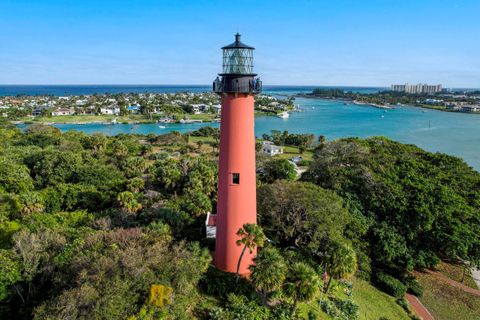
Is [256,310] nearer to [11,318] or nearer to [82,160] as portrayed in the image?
[11,318]

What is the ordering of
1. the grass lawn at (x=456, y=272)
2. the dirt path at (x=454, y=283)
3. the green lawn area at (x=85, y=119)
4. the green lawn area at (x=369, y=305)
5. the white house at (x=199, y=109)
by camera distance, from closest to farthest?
the green lawn area at (x=369, y=305) → the dirt path at (x=454, y=283) → the grass lawn at (x=456, y=272) → the green lawn area at (x=85, y=119) → the white house at (x=199, y=109)

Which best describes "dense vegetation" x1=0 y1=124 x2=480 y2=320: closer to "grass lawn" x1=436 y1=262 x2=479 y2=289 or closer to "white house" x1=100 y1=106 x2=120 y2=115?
"grass lawn" x1=436 y1=262 x2=479 y2=289

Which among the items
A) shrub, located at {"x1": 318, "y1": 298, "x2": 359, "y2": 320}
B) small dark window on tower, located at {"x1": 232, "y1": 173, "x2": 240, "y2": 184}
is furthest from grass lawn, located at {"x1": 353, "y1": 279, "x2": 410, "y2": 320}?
small dark window on tower, located at {"x1": 232, "y1": 173, "x2": 240, "y2": 184}

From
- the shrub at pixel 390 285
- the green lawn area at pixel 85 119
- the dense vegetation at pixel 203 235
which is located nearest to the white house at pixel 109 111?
the green lawn area at pixel 85 119

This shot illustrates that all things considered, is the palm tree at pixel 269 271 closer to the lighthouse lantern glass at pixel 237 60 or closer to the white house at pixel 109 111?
the lighthouse lantern glass at pixel 237 60

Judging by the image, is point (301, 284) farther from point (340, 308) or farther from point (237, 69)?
point (237, 69)

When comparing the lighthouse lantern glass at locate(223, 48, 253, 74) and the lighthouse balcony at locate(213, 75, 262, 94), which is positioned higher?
the lighthouse lantern glass at locate(223, 48, 253, 74)

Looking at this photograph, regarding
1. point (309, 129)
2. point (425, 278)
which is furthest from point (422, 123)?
point (425, 278)
